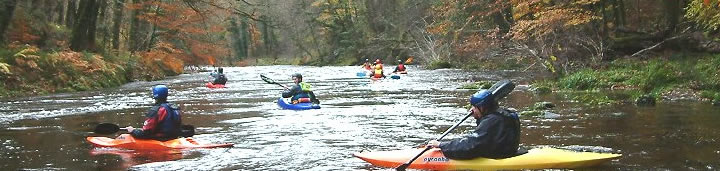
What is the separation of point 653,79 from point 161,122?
12.2 metres

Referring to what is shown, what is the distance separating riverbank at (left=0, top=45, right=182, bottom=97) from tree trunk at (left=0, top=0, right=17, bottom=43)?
2.33 feet

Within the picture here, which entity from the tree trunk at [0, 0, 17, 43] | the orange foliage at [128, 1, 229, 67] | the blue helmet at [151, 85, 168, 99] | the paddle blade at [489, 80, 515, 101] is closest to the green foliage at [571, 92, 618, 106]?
the paddle blade at [489, 80, 515, 101]

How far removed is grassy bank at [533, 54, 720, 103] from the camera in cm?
1570

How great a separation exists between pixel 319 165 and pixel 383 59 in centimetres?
5049

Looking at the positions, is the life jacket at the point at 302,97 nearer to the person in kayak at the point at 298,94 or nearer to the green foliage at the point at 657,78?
the person in kayak at the point at 298,94

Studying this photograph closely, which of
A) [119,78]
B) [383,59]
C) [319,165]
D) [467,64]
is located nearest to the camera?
[319,165]

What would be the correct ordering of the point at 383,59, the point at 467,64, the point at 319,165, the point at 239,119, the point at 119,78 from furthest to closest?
the point at 383,59 < the point at 467,64 < the point at 119,78 < the point at 239,119 < the point at 319,165

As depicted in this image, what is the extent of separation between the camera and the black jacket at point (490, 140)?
7250mm

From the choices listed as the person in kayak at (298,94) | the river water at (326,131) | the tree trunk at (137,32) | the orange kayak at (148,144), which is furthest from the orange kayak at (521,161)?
the tree trunk at (137,32)

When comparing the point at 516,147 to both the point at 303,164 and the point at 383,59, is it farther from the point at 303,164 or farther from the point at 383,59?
the point at 383,59

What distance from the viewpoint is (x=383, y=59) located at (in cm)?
5881

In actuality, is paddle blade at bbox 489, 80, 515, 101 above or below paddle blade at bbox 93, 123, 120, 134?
above

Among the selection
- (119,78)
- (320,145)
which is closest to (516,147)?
(320,145)

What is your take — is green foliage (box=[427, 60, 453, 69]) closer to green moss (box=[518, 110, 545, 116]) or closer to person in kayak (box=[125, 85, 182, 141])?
green moss (box=[518, 110, 545, 116])
